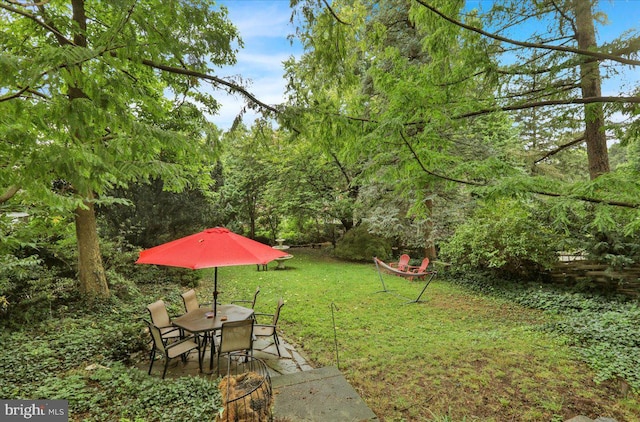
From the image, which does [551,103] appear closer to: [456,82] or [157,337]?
[456,82]

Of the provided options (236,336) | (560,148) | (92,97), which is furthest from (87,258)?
(560,148)

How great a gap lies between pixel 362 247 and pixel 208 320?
9620 mm

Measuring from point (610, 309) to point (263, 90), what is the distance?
294 inches

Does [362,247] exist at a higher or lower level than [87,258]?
lower

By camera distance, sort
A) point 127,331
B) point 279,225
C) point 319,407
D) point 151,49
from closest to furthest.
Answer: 1. point 151,49
2. point 319,407
3. point 127,331
4. point 279,225

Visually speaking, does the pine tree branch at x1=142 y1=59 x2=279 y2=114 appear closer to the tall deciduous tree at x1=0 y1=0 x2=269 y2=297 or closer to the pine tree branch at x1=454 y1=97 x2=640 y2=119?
the tall deciduous tree at x1=0 y1=0 x2=269 y2=297

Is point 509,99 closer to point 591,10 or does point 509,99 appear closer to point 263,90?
point 591,10

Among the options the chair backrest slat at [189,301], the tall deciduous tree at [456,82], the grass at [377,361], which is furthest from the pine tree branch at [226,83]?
the chair backrest slat at [189,301]

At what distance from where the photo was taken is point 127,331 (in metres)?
4.52

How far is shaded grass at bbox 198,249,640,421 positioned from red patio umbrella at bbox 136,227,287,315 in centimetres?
185

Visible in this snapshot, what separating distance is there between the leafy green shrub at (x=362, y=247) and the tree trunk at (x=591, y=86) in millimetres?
8127

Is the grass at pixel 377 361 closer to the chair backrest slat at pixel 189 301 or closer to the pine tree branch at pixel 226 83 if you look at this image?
the chair backrest slat at pixel 189 301

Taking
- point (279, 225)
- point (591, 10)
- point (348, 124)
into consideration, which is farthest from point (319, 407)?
point (279, 225)

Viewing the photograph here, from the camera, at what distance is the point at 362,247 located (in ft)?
44.2
